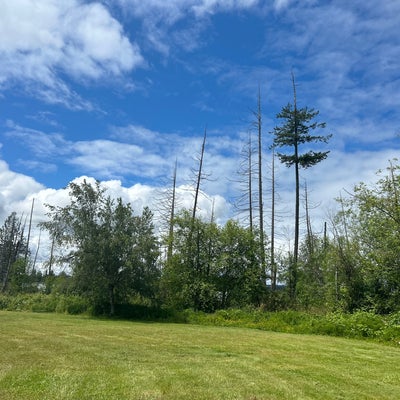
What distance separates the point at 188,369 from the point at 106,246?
1273 centimetres

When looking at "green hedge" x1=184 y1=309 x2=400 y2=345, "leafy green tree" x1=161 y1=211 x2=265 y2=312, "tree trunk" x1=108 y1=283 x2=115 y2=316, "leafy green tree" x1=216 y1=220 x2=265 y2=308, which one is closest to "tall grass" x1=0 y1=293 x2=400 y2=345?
"green hedge" x1=184 y1=309 x2=400 y2=345

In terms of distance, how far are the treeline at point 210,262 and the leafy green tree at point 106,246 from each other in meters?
0.05

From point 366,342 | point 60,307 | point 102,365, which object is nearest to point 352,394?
point 102,365

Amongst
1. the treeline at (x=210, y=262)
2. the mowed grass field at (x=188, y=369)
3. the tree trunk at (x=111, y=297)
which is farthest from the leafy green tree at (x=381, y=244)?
the tree trunk at (x=111, y=297)

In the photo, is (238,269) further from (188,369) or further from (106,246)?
(188,369)

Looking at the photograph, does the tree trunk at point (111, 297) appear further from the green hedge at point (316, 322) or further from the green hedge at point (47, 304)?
the green hedge at point (316, 322)

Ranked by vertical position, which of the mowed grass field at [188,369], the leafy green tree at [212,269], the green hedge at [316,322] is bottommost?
the mowed grass field at [188,369]

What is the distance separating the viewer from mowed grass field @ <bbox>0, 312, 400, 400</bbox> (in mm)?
5613

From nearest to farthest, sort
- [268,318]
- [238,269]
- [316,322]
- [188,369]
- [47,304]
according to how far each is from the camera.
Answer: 1. [188,369]
2. [316,322]
3. [268,318]
4. [238,269]
5. [47,304]

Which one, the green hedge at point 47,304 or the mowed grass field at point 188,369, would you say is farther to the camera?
the green hedge at point 47,304

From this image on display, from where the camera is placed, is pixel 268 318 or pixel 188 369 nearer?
pixel 188 369

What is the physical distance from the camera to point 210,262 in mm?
21656

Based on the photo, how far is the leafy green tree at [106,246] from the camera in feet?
62.6

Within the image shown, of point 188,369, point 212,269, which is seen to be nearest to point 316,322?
point 212,269
